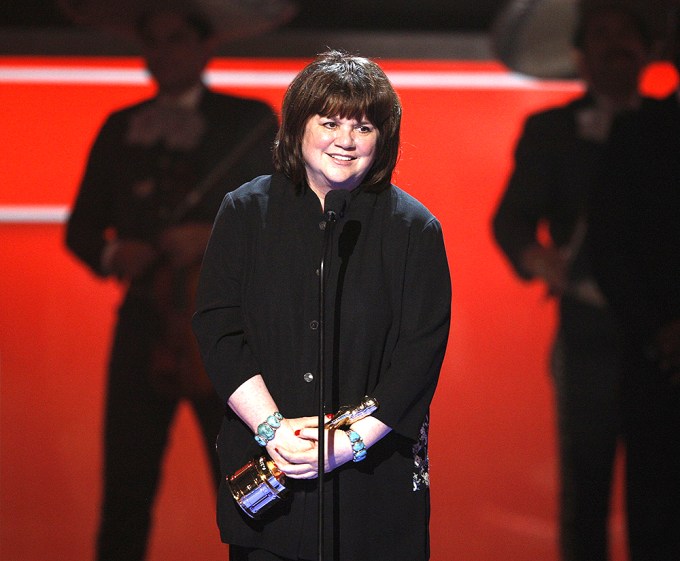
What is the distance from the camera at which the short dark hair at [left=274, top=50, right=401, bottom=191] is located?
1681 mm

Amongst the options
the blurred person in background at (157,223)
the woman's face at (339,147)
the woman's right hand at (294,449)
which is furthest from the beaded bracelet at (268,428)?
the blurred person in background at (157,223)

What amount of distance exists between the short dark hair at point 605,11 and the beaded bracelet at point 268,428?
1.95 meters

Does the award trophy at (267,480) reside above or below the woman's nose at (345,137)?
below

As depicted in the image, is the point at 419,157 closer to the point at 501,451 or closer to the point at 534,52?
the point at 534,52

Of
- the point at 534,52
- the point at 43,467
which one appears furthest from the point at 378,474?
the point at 534,52

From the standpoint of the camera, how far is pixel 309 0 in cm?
295

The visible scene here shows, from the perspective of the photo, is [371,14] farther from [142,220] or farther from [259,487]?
[259,487]

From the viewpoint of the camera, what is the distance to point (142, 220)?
2.91 m

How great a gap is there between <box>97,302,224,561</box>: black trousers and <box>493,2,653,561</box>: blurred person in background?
117 centimetres

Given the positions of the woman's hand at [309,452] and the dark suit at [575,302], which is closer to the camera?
the woman's hand at [309,452]

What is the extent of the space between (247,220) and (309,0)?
143 centimetres

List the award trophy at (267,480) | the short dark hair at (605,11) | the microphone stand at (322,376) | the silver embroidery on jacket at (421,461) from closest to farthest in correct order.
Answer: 1. the microphone stand at (322,376)
2. the award trophy at (267,480)
3. the silver embroidery on jacket at (421,461)
4. the short dark hair at (605,11)

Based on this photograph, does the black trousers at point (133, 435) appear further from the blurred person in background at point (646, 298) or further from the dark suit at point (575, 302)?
the blurred person in background at point (646, 298)

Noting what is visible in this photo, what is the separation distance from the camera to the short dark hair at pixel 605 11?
3.01 metres
